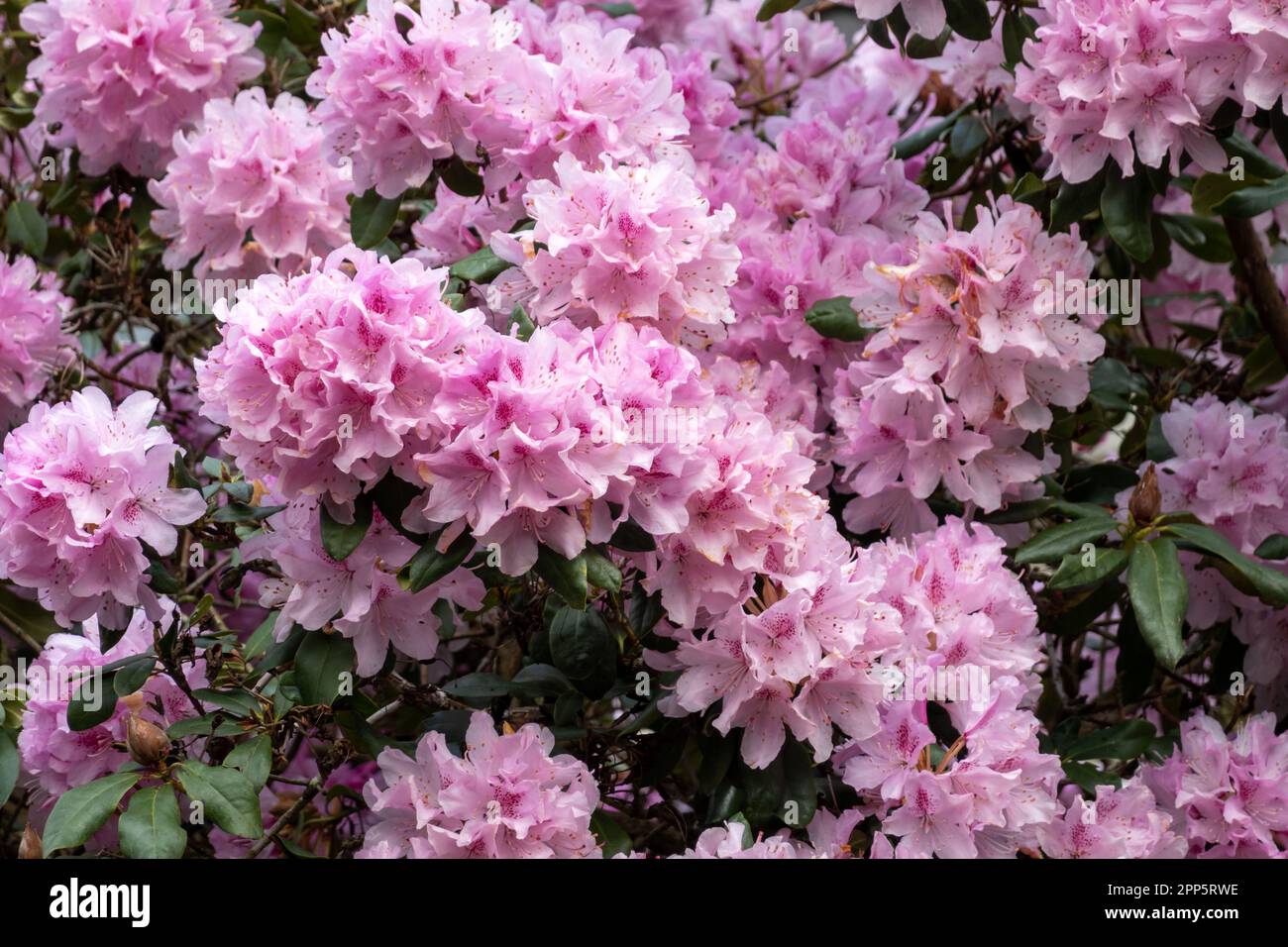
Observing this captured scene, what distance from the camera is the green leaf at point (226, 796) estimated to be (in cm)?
161

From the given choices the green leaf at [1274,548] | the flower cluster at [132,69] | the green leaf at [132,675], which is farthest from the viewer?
the flower cluster at [132,69]

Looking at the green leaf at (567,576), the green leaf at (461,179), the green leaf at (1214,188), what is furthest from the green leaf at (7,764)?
the green leaf at (1214,188)

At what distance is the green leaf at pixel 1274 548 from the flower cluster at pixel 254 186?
1.30 m

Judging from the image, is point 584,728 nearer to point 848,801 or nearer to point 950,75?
point 848,801

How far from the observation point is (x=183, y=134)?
2.28m

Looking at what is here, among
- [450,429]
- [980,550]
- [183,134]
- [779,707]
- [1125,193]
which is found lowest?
[779,707]

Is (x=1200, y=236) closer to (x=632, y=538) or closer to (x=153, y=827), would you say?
(x=632, y=538)

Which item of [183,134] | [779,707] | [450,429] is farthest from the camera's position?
[183,134]

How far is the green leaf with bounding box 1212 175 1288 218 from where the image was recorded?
2041 millimetres

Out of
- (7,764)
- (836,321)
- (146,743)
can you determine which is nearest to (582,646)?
(146,743)

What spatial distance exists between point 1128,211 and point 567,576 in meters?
0.94

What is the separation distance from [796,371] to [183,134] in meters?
0.96

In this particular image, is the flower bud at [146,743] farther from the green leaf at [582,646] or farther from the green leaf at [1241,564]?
the green leaf at [1241,564]

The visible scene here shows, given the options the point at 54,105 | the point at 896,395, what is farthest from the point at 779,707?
the point at 54,105
